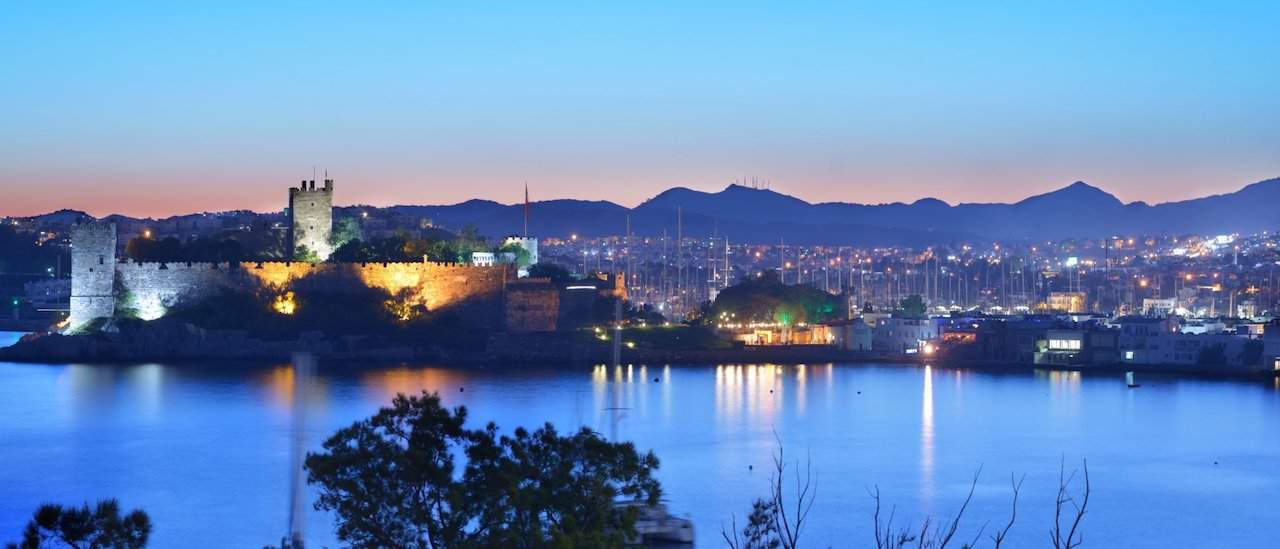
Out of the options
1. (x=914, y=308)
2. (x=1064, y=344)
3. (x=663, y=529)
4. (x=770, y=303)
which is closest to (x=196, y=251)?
(x=770, y=303)

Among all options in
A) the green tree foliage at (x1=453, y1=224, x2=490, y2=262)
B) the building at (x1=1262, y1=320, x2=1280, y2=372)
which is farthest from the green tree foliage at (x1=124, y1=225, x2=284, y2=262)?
the building at (x1=1262, y1=320, x2=1280, y2=372)

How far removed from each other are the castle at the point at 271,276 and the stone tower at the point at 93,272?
0.02 m

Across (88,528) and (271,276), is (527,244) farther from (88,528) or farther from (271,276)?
(88,528)

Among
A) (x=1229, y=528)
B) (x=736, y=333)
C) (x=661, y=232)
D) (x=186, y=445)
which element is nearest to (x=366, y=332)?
(x=736, y=333)

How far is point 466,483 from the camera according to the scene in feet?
30.5

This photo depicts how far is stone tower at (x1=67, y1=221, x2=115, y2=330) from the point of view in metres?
32.0

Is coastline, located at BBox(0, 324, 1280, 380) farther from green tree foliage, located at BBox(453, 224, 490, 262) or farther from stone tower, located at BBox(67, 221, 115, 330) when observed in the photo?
green tree foliage, located at BBox(453, 224, 490, 262)

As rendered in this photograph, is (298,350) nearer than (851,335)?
Yes

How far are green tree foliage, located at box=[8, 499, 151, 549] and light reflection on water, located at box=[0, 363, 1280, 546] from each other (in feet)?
23.3

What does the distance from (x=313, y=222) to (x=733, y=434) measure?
13.6 m

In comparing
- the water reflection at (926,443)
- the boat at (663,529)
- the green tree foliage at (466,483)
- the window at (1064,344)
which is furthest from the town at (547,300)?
the green tree foliage at (466,483)

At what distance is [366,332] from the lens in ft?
108

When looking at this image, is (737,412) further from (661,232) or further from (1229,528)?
(661,232)

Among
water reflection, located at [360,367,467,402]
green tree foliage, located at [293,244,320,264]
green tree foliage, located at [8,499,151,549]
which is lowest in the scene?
water reflection, located at [360,367,467,402]
